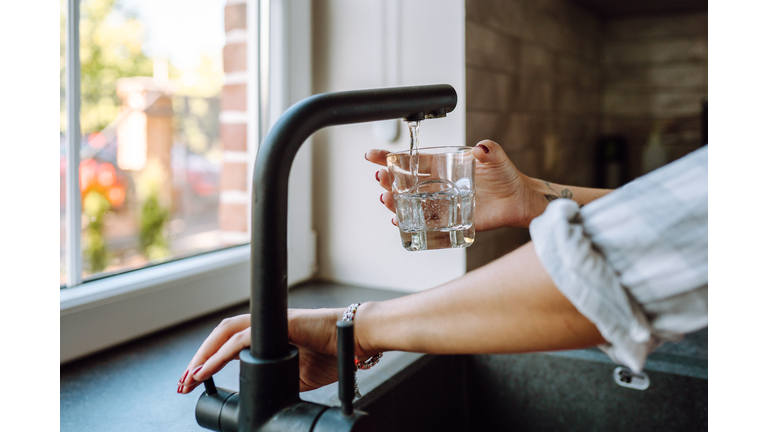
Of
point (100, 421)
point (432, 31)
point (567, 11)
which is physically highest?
point (567, 11)

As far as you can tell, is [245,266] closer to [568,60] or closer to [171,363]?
[171,363]

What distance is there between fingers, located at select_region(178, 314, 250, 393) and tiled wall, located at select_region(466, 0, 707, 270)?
72 cm

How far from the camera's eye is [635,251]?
1.33 feet

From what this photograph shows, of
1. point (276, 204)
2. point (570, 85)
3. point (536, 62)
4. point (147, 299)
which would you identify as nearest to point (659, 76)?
point (570, 85)

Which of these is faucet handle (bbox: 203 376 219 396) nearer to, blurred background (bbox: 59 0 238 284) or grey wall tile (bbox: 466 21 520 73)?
blurred background (bbox: 59 0 238 284)

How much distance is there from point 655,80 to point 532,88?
811 mm

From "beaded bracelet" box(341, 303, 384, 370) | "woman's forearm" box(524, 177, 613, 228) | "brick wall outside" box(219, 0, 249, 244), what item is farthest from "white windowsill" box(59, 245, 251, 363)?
"woman's forearm" box(524, 177, 613, 228)

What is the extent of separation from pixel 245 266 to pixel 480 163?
0.61 metres

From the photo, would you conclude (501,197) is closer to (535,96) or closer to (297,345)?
(297,345)

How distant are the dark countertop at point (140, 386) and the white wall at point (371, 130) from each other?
1.17 feet

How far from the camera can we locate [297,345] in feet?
1.79

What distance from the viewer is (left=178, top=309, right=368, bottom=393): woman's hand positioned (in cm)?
50
